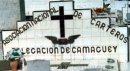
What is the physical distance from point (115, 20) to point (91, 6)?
505 millimetres

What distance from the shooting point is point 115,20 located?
21.4ft

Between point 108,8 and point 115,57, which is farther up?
point 108,8

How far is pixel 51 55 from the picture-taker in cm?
677

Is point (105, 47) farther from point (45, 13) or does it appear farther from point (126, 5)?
point (45, 13)

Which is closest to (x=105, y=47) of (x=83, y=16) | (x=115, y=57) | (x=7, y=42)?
(x=115, y=57)

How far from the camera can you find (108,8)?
257 inches

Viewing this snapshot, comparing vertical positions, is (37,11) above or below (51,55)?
above

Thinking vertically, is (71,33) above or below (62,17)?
below

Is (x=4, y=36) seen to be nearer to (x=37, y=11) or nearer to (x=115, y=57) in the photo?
(x=37, y=11)

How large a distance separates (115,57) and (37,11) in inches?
65.9

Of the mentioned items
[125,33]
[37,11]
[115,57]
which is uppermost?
[37,11]

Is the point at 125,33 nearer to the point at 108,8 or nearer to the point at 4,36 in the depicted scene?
the point at 108,8

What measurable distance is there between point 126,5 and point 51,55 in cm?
167

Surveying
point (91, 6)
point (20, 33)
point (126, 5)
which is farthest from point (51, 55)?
point (126, 5)
